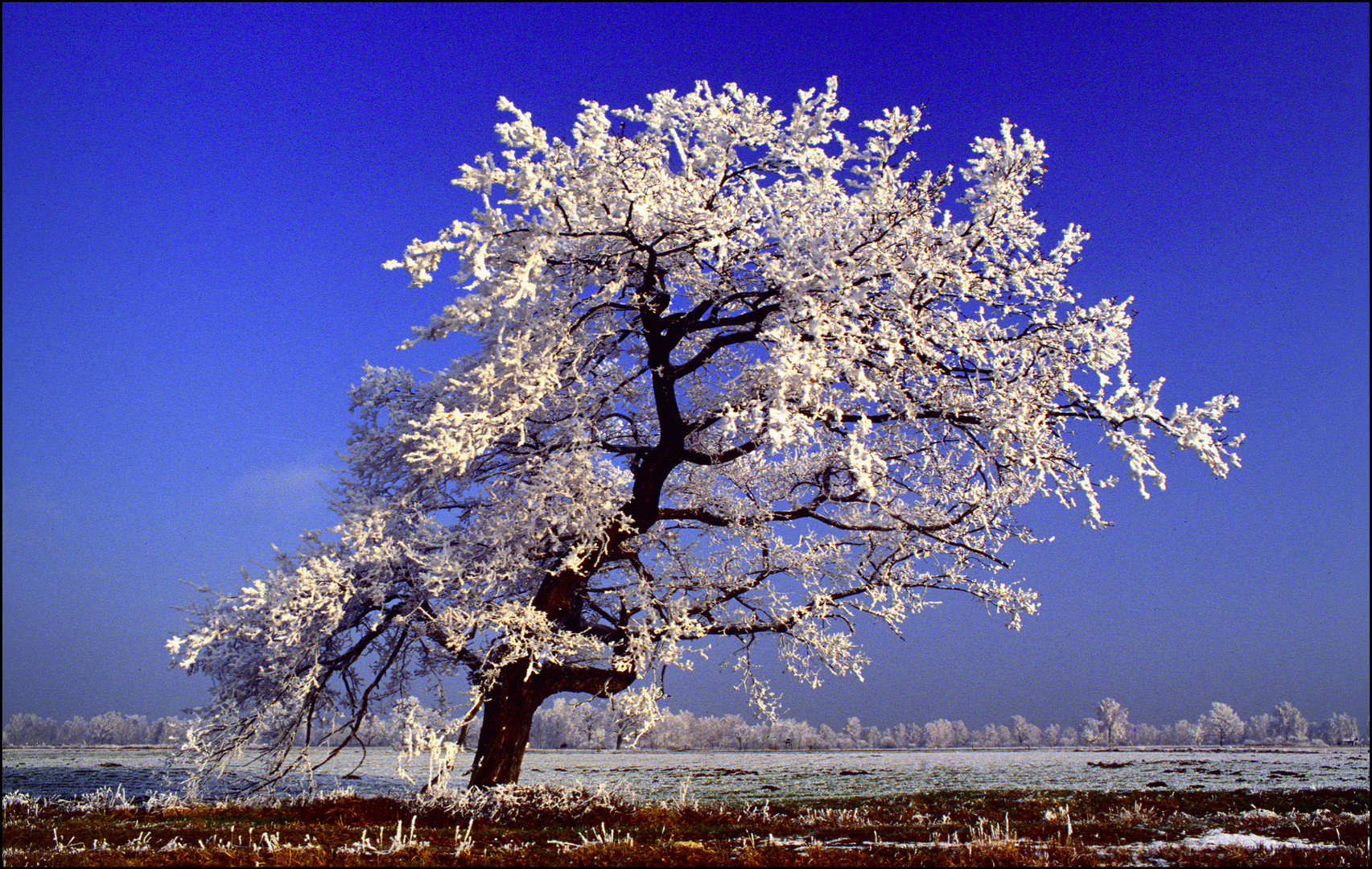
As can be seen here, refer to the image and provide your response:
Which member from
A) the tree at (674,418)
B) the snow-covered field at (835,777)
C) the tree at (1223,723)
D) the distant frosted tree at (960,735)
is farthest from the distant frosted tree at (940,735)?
the tree at (674,418)

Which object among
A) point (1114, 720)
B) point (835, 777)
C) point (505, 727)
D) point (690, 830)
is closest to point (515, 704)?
point (505, 727)

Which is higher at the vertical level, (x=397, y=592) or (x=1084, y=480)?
(x=1084, y=480)

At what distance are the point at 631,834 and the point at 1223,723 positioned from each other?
130926mm

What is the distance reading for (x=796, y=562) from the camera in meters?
15.8

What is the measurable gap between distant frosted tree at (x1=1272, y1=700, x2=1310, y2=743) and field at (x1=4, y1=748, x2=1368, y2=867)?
12258 centimetres

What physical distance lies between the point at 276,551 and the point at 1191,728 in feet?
459

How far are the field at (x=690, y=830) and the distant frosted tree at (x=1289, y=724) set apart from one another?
12258cm

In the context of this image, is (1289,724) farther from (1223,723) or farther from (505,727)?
(505,727)

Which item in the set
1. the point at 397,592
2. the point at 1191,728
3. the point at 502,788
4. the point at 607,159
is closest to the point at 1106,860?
the point at 502,788

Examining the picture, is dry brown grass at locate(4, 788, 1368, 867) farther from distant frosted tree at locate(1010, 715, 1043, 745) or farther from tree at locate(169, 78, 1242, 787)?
distant frosted tree at locate(1010, 715, 1043, 745)

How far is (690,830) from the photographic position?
10195 mm

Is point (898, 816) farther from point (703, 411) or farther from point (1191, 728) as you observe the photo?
point (1191, 728)

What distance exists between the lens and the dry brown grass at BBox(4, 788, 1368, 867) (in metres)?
7.47

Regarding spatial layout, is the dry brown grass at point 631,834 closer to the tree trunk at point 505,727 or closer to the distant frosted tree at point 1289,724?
the tree trunk at point 505,727
